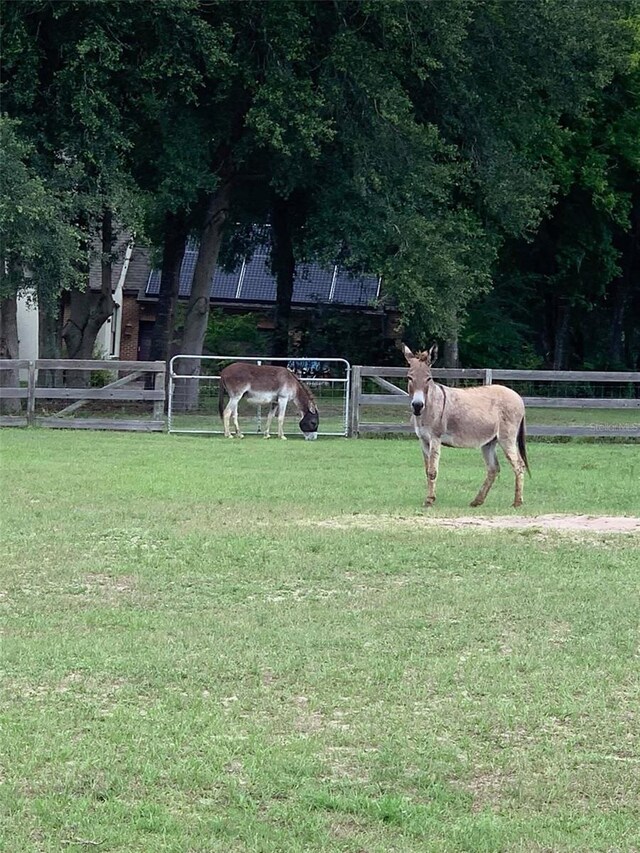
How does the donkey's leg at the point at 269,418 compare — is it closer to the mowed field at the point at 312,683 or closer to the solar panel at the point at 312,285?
the mowed field at the point at 312,683

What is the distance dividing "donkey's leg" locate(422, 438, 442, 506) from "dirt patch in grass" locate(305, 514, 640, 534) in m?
1.16

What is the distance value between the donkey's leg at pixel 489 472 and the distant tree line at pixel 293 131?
500 inches

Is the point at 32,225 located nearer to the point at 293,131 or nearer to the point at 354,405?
the point at 293,131

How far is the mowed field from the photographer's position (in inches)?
191

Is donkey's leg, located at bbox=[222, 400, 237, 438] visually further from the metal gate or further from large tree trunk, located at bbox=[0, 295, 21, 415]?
large tree trunk, located at bbox=[0, 295, 21, 415]

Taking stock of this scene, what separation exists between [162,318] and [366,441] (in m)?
11.7

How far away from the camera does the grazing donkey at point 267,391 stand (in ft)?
81.9

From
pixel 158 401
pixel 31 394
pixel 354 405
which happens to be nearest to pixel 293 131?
pixel 354 405

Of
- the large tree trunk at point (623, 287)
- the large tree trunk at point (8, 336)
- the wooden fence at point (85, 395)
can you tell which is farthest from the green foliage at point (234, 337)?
the wooden fence at point (85, 395)

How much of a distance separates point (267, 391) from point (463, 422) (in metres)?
10.9

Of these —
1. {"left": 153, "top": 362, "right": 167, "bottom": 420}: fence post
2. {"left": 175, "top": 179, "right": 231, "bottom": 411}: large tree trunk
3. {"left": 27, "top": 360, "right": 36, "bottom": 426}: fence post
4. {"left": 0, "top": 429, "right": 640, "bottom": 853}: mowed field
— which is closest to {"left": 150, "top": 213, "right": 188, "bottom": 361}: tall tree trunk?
{"left": 175, "top": 179, "right": 231, "bottom": 411}: large tree trunk

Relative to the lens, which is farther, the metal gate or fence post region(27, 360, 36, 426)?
the metal gate

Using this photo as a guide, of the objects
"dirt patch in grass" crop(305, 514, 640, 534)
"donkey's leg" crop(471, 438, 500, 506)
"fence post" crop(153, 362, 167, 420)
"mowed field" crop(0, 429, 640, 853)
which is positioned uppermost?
"fence post" crop(153, 362, 167, 420)

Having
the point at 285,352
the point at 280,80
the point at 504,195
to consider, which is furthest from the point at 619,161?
the point at 280,80
